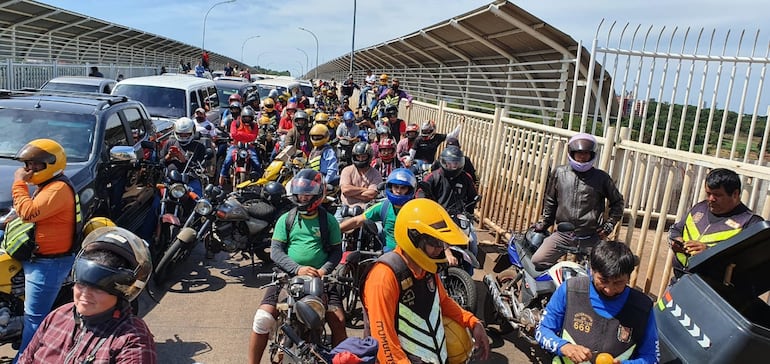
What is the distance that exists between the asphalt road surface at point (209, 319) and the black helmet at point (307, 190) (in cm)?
135

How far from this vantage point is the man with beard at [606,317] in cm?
302

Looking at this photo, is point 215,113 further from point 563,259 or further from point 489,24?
point 563,259

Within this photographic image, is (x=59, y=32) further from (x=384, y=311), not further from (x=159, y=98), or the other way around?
(x=384, y=311)

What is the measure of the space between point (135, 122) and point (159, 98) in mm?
5221

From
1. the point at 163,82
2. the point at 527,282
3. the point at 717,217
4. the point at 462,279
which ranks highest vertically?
the point at 163,82

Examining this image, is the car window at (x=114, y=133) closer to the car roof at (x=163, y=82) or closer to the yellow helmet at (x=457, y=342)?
the yellow helmet at (x=457, y=342)

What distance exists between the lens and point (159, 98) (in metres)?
12.0

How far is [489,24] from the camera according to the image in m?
12.7

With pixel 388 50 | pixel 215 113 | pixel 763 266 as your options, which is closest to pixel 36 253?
pixel 763 266

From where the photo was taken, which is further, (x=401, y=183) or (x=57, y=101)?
(x=57, y=101)

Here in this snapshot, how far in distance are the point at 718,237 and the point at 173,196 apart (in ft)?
18.4

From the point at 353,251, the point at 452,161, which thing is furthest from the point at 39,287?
the point at 452,161

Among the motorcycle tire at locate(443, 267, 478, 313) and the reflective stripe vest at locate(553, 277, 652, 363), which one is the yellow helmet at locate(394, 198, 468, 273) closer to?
the reflective stripe vest at locate(553, 277, 652, 363)

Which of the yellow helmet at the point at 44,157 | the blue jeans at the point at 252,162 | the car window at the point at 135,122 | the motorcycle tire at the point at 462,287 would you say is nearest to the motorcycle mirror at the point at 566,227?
the motorcycle tire at the point at 462,287
